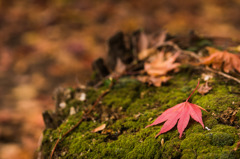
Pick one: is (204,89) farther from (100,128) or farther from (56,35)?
(56,35)

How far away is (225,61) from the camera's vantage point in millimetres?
1409

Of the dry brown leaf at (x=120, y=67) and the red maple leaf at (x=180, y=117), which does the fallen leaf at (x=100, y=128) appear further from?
the dry brown leaf at (x=120, y=67)

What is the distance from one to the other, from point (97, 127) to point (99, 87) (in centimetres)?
48

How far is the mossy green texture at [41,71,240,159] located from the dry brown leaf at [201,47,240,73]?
0.11m

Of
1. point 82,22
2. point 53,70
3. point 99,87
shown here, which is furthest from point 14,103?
point 82,22

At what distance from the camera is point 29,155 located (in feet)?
9.13

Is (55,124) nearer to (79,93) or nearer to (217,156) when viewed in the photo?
(79,93)

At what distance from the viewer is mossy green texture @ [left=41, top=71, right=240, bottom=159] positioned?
91 cm

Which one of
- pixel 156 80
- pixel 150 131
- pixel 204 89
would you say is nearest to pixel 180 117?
pixel 150 131

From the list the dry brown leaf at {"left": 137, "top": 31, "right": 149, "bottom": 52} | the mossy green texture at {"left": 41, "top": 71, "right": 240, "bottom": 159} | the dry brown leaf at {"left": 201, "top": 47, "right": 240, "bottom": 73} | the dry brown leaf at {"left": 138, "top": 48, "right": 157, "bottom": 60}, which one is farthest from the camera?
Answer: the dry brown leaf at {"left": 137, "top": 31, "right": 149, "bottom": 52}

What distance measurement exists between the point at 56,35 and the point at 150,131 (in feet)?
A: 15.8

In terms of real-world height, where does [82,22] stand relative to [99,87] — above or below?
above

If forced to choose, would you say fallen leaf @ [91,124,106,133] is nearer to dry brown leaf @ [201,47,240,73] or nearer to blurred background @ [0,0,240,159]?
dry brown leaf @ [201,47,240,73]

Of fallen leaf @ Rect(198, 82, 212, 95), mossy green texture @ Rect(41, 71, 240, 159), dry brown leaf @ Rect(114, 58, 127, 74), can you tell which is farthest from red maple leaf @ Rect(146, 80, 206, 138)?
dry brown leaf @ Rect(114, 58, 127, 74)
